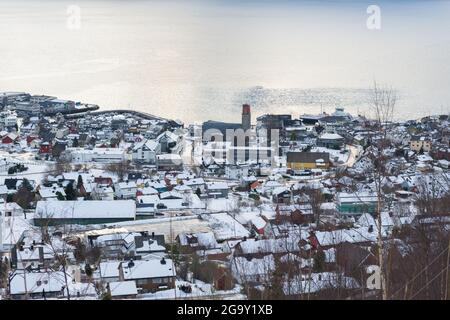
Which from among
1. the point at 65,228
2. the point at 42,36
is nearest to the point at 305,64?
the point at 42,36

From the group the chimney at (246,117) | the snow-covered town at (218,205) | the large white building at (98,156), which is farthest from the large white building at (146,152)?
the chimney at (246,117)

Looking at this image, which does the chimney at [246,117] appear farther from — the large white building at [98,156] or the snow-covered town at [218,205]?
the large white building at [98,156]

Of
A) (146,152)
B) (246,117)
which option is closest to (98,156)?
(146,152)

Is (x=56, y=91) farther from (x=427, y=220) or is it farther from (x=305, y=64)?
(x=427, y=220)

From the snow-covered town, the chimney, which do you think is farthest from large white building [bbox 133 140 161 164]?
the chimney

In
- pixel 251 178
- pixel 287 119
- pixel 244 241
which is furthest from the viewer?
pixel 287 119

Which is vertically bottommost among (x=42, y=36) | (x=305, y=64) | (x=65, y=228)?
(x=65, y=228)

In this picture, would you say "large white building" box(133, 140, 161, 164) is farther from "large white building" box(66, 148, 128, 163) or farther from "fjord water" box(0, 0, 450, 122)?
"fjord water" box(0, 0, 450, 122)
